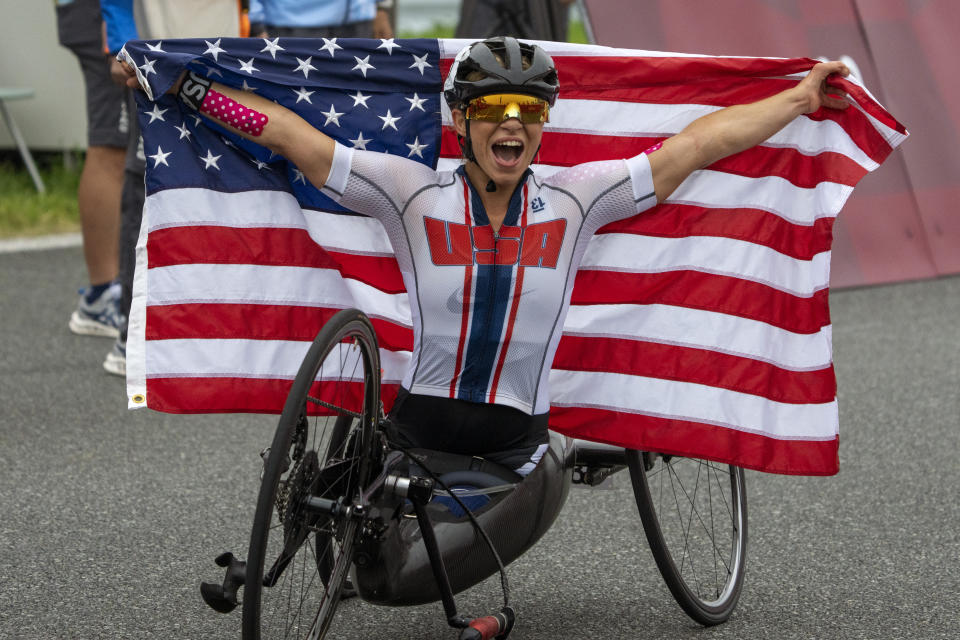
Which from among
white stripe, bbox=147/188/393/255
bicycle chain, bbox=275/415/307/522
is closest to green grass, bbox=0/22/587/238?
white stripe, bbox=147/188/393/255

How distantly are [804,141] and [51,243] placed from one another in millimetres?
6903

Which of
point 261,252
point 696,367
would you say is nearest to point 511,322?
point 696,367

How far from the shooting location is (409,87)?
4.14 m

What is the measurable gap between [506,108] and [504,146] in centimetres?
11

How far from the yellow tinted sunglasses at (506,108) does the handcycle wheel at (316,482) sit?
0.69 meters

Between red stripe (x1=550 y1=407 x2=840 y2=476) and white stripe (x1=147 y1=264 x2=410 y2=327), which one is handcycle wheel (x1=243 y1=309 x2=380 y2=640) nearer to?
white stripe (x1=147 y1=264 x2=410 y2=327)

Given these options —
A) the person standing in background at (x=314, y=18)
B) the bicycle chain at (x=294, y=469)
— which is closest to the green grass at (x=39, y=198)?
the person standing in background at (x=314, y=18)

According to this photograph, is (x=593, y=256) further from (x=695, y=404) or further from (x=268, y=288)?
(x=268, y=288)

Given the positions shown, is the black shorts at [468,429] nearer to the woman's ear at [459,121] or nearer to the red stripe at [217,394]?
the red stripe at [217,394]

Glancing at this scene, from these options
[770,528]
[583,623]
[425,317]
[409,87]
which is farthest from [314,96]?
[770,528]

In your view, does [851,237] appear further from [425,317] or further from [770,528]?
[425,317]

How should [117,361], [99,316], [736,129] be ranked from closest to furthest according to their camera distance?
[736,129] < [117,361] < [99,316]

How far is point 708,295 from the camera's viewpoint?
13.7 feet

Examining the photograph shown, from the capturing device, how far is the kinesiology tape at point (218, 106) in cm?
379
